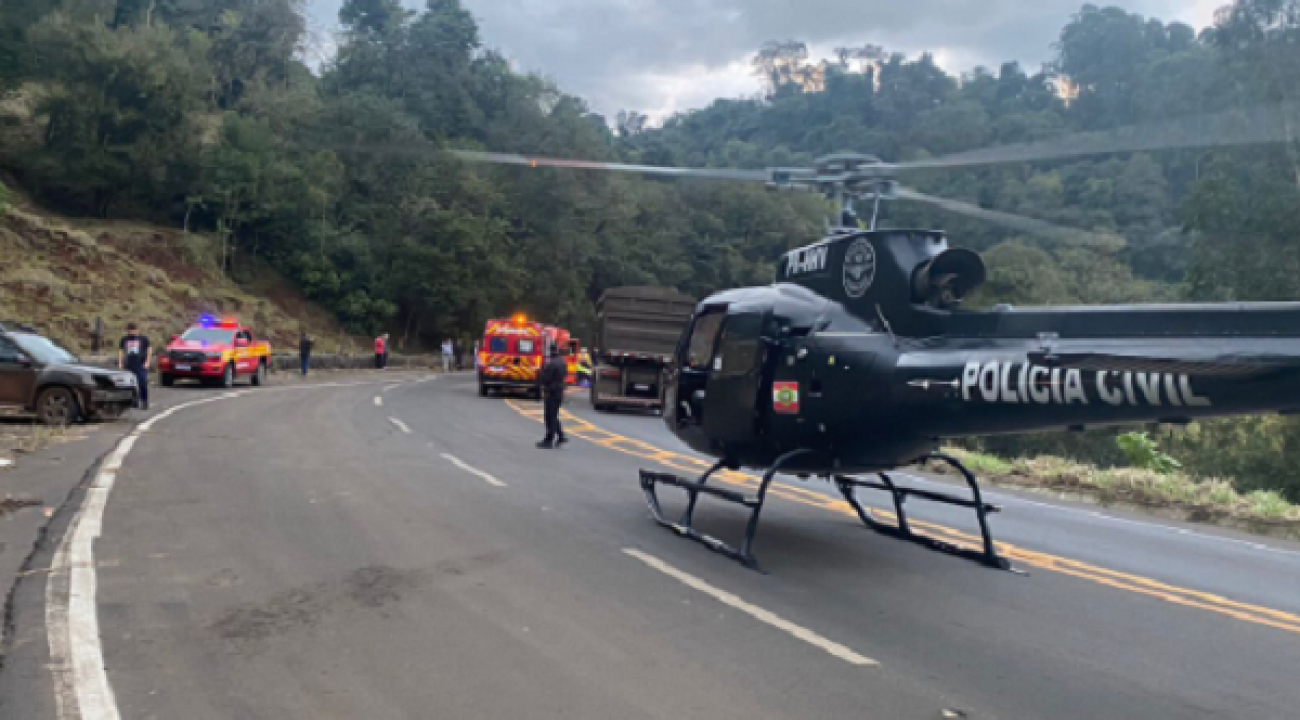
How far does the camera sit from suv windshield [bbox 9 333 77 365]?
1689 centimetres

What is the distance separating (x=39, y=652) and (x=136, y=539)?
315 centimetres

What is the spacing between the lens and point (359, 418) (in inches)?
848

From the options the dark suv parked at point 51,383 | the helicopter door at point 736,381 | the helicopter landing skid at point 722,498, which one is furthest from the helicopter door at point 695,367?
the dark suv parked at point 51,383

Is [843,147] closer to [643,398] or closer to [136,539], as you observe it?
[643,398]

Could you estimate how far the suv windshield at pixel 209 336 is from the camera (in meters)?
29.3

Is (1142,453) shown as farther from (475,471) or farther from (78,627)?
(78,627)

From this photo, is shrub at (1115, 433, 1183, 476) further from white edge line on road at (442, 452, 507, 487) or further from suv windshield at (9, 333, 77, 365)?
suv windshield at (9, 333, 77, 365)

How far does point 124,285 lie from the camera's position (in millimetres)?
40094

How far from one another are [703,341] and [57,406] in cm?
1261

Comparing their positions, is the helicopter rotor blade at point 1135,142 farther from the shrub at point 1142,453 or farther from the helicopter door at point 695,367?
the shrub at point 1142,453

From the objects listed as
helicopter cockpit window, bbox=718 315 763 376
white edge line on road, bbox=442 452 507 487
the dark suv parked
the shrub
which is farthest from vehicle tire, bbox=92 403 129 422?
the shrub

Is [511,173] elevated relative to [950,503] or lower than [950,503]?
elevated

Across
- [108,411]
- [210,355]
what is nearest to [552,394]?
[108,411]

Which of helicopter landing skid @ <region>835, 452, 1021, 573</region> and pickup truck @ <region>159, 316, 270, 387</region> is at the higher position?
pickup truck @ <region>159, 316, 270, 387</region>
